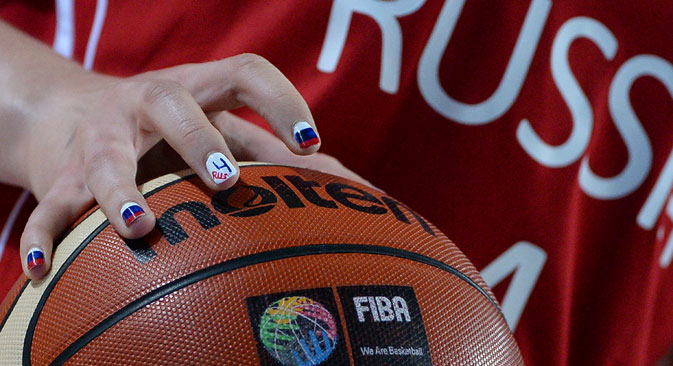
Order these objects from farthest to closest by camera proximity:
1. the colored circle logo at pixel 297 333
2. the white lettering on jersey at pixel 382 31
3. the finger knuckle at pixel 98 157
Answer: the white lettering on jersey at pixel 382 31 < the finger knuckle at pixel 98 157 < the colored circle logo at pixel 297 333

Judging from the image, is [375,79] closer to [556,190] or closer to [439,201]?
[439,201]

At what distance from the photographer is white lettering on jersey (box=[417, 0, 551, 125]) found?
1.06 meters

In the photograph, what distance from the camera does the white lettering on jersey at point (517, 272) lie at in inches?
44.7

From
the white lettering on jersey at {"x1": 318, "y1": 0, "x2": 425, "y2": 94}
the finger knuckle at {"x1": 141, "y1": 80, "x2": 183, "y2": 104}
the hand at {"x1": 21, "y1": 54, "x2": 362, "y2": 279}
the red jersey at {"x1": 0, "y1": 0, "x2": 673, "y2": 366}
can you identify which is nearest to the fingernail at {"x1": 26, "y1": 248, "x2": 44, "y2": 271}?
the hand at {"x1": 21, "y1": 54, "x2": 362, "y2": 279}

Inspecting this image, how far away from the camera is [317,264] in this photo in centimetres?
60

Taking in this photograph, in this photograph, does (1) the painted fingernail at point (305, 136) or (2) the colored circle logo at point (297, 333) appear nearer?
(2) the colored circle logo at point (297, 333)

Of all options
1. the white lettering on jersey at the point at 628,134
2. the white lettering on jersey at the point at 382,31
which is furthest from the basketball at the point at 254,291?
the white lettering on jersey at the point at 628,134

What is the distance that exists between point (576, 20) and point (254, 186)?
648 millimetres

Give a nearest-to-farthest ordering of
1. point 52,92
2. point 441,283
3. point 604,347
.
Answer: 1. point 441,283
2. point 52,92
3. point 604,347

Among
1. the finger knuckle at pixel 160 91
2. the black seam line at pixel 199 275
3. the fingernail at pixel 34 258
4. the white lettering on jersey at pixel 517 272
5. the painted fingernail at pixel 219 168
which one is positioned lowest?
the white lettering on jersey at pixel 517 272

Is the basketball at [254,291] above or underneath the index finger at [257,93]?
underneath

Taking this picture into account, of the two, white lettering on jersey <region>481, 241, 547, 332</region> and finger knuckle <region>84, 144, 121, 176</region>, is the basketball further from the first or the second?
white lettering on jersey <region>481, 241, 547, 332</region>

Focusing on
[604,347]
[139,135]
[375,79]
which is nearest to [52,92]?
[139,135]

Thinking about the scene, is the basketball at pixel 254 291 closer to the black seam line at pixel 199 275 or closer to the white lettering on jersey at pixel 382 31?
the black seam line at pixel 199 275
